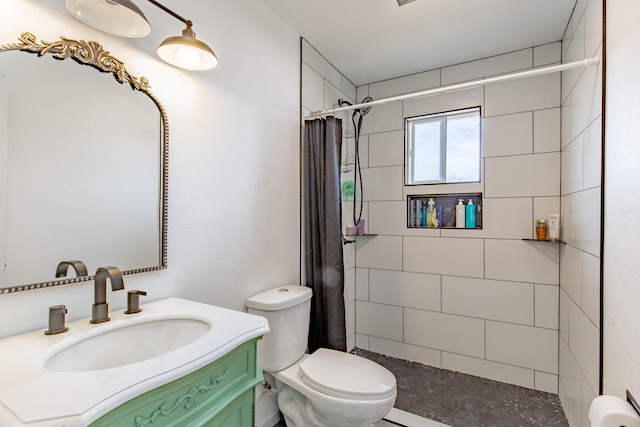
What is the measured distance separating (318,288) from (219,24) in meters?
1.56

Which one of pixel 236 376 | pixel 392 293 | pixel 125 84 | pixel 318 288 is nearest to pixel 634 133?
pixel 236 376

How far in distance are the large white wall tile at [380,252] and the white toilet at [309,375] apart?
1049 millimetres

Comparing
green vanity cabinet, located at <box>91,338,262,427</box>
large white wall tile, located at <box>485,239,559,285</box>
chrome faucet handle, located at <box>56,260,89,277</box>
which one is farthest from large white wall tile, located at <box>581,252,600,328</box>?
chrome faucet handle, located at <box>56,260,89,277</box>

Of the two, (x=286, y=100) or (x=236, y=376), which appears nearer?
(x=236, y=376)

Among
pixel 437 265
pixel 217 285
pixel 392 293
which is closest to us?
pixel 217 285

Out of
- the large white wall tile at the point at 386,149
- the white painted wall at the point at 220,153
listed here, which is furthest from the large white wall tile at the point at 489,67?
the white painted wall at the point at 220,153

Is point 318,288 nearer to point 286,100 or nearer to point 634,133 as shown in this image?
point 286,100

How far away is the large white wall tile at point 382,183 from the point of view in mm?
2570

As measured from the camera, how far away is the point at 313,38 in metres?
2.09

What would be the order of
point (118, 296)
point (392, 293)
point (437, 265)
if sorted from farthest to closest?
point (392, 293), point (437, 265), point (118, 296)

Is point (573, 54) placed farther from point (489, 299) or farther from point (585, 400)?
point (585, 400)

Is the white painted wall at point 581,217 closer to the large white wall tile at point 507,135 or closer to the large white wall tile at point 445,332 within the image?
the large white wall tile at point 507,135

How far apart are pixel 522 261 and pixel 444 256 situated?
0.51 metres

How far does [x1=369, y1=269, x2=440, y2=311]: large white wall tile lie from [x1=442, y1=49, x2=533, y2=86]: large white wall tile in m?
1.58
